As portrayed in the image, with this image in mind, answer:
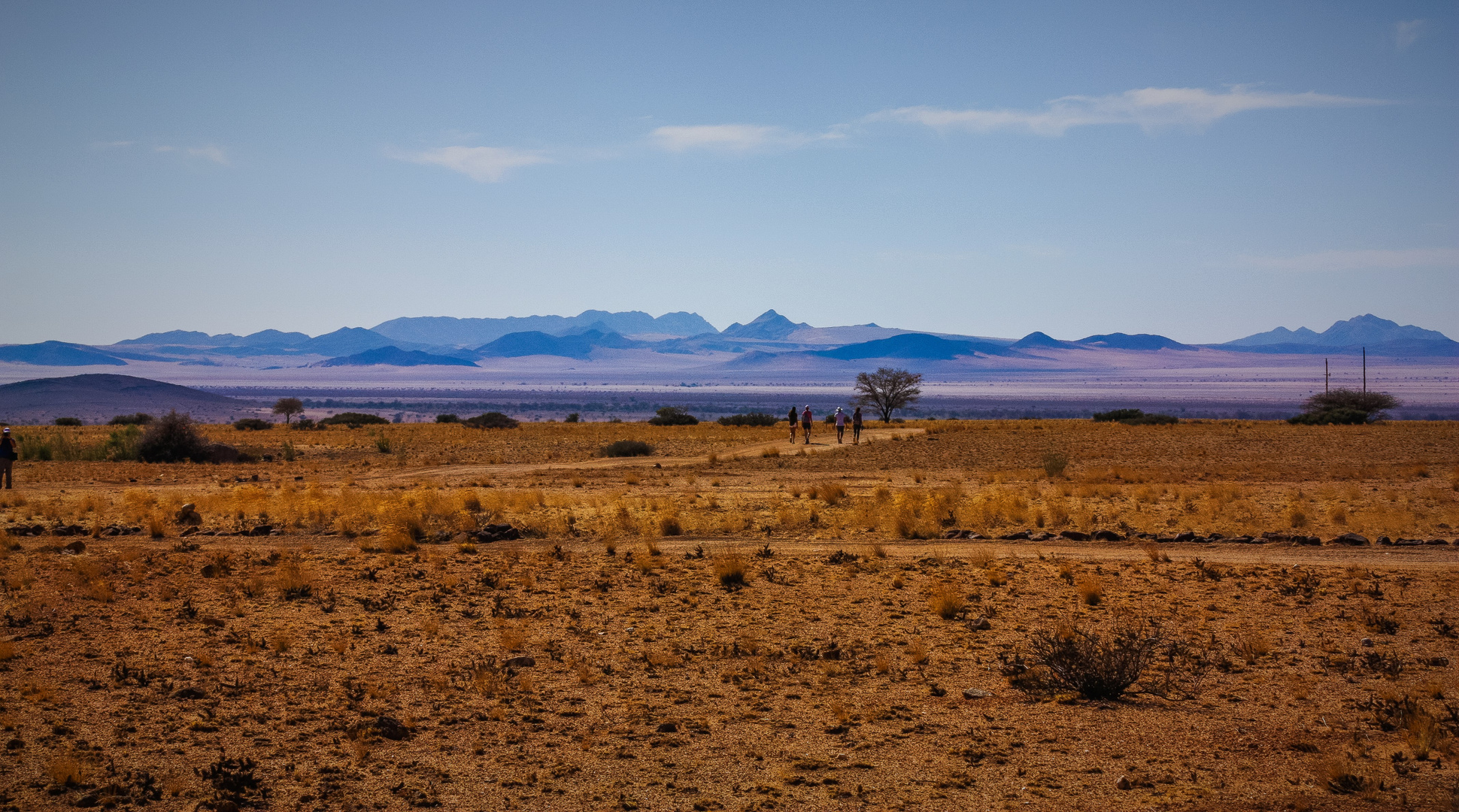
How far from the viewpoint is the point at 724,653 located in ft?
37.1

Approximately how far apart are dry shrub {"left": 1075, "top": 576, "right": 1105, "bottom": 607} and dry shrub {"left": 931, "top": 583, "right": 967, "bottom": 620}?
1669 mm

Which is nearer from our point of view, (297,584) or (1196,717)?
(1196,717)

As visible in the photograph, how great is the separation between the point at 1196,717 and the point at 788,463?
2738 centimetres

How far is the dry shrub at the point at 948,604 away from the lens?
13.0m

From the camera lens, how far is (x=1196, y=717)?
29.9ft

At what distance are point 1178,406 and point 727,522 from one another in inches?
6489

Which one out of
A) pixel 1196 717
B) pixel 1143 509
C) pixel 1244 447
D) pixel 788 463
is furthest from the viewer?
pixel 1244 447

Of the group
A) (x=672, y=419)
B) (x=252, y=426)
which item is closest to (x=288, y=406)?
(x=252, y=426)

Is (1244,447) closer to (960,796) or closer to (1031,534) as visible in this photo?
(1031,534)

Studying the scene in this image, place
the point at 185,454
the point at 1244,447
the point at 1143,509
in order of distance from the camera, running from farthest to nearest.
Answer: the point at 1244,447
the point at 185,454
the point at 1143,509

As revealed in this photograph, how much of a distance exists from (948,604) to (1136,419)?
6084 cm

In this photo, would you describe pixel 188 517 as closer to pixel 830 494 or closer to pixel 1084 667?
pixel 830 494

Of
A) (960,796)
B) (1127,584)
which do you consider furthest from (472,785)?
(1127,584)

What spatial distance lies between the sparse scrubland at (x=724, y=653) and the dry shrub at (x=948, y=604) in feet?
0.17
